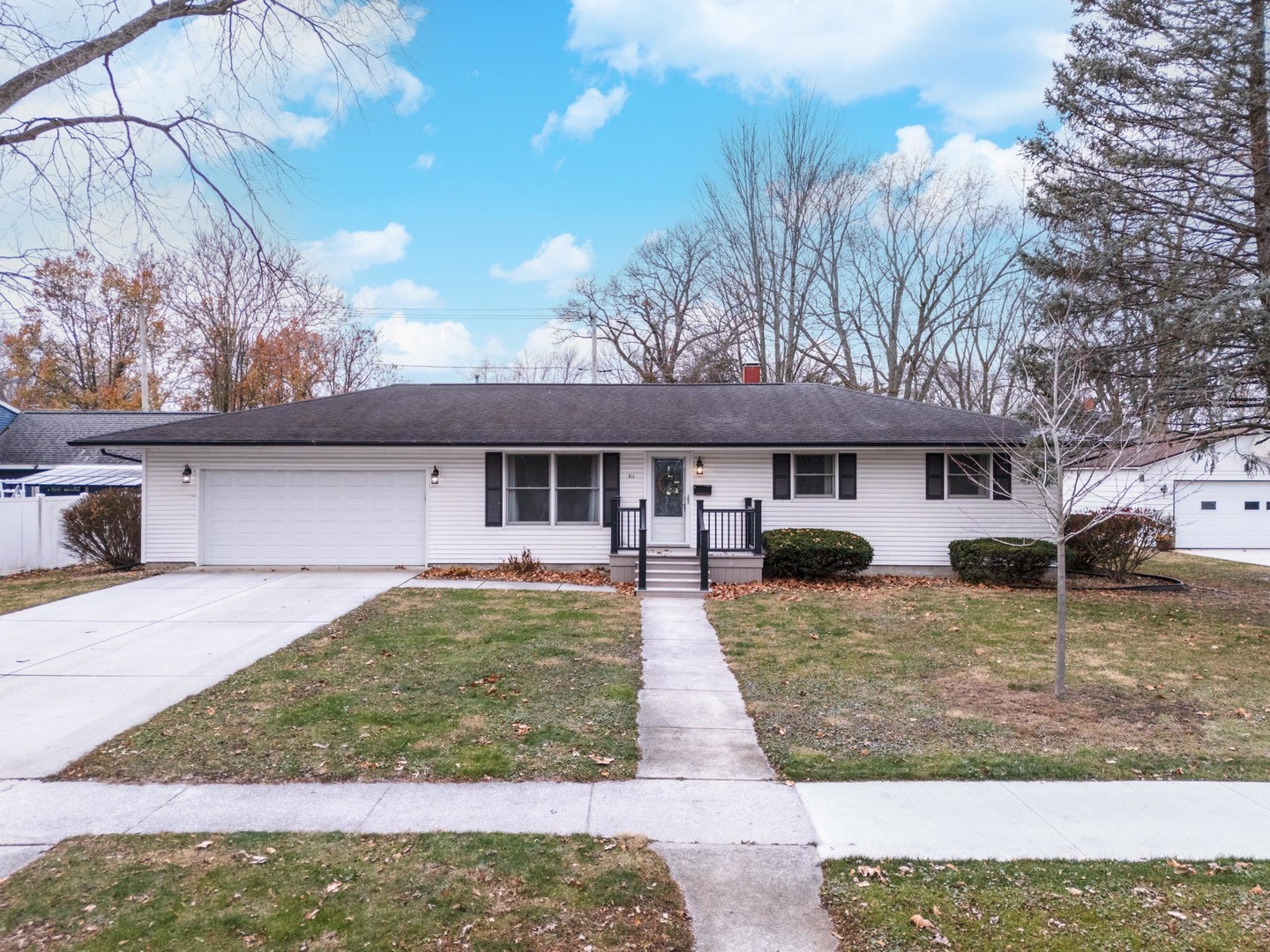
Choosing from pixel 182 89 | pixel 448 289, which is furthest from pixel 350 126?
pixel 448 289

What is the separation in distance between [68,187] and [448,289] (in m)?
22.5

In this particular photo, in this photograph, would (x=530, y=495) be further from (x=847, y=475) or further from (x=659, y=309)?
(x=659, y=309)

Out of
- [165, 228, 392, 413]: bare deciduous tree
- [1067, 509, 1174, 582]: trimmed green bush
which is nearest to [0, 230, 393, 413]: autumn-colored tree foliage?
[165, 228, 392, 413]: bare deciduous tree

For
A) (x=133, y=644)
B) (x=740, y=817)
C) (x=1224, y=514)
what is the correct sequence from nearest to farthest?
(x=740, y=817) < (x=133, y=644) < (x=1224, y=514)

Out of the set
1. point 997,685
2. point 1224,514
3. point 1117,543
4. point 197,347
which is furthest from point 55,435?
point 1224,514

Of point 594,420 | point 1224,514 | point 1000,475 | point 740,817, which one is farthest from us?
point 1224,514

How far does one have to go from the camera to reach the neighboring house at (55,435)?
19047 mm

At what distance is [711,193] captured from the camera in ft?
85.4

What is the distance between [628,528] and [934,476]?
19.3ft

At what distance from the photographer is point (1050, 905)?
10.1 ft

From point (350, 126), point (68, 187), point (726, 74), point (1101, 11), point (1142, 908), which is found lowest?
point (1142, 908)

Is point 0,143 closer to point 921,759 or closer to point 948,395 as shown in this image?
point 921,759

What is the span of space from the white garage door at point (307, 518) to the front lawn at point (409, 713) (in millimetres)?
4724

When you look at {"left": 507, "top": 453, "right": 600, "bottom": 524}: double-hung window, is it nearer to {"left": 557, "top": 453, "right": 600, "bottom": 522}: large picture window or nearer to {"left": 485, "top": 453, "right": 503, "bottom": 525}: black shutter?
{"left": 557, "top": 453, "right": 600, "bottom": 522}: large picture window
